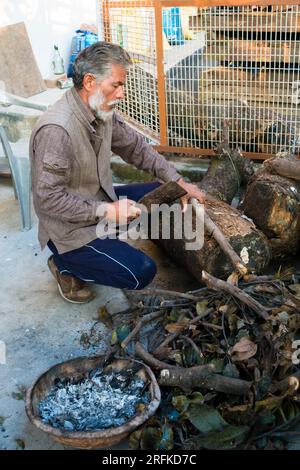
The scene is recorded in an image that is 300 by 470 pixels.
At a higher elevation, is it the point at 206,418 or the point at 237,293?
the point at 237,293

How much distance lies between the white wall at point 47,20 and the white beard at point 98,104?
420 centimetres

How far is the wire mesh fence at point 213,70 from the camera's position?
4508mm

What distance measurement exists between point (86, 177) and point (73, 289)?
711mm

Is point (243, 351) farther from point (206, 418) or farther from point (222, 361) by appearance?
point (206, 418)

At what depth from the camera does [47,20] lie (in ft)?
24.7

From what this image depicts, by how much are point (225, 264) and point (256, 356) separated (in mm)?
826

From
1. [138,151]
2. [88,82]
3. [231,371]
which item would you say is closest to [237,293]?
[231,371]

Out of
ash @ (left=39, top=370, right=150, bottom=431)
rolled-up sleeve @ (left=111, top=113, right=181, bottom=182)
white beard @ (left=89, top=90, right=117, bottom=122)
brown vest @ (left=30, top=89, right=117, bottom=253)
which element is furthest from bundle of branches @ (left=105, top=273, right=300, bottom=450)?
white beard @ (left=89, top=90, right=117, bottom=122)

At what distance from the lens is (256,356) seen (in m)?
2.76

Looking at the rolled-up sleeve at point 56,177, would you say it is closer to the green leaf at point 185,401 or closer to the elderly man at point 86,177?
Result: the elderly man at point 86,177

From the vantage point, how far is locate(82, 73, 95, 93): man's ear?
3.05 meters

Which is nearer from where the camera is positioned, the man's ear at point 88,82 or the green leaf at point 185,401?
the green leaf at point 185,401

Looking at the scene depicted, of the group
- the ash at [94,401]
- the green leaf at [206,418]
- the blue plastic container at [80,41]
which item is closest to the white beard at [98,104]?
the ash at [94,401]

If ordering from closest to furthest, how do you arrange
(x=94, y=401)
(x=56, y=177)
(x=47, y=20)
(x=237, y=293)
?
(x=94, y=401)
(x=237, y=293)
(x=56, y=177)
(x=47, y=20)
